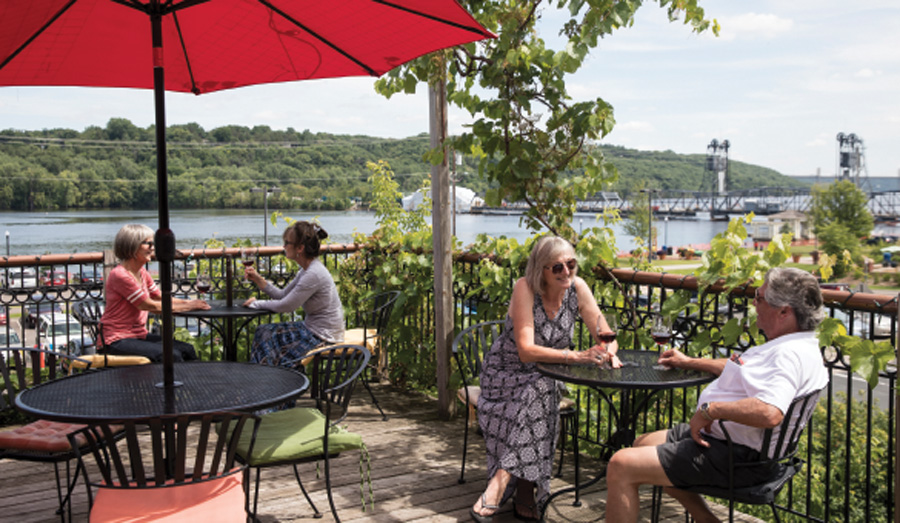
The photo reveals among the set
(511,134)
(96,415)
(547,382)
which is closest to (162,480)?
(96,415)

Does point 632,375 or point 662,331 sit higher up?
point 662,331

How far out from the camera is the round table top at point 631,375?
245cm

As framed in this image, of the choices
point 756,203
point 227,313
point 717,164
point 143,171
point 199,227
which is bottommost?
point 199,227

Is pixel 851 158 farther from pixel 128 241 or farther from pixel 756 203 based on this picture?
pixel 128 241

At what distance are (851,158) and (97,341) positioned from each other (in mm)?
125620

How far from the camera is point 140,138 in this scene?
14797 mm

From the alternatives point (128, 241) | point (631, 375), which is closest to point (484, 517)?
point (631, 375)

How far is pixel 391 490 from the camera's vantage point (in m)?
3.34

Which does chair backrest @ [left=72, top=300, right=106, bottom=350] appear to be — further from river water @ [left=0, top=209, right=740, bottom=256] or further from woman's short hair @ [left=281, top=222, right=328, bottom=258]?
woman's short hair @ [left=281, top=222, right=328, bottom=258]

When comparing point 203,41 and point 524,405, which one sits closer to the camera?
point 524,405

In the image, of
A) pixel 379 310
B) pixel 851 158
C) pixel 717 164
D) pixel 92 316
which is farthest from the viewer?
pixel 851 158

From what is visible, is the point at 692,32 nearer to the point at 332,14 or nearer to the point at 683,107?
the point at 332,14

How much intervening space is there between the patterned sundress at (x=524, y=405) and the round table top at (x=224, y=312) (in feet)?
5.13

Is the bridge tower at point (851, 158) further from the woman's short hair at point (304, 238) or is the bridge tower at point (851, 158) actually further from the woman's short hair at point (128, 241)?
the woman's short hair at point (128, 241)
